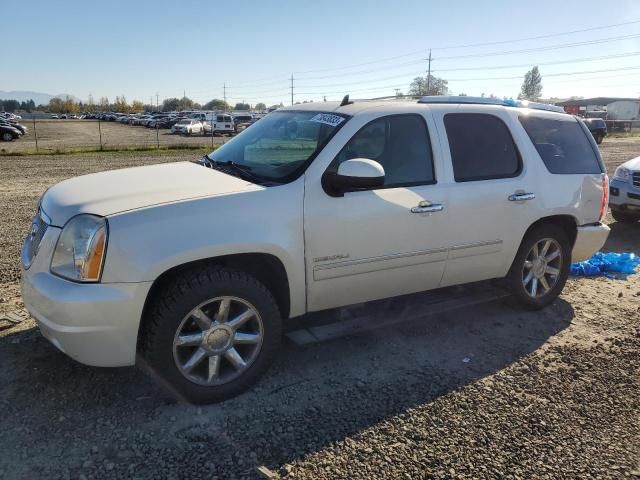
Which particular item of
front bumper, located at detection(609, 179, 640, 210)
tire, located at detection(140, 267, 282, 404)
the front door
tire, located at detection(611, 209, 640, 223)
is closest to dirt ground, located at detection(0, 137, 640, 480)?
tire, located at detection(140, 267, 282, 404)

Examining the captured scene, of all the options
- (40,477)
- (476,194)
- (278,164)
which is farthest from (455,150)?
(40,477)

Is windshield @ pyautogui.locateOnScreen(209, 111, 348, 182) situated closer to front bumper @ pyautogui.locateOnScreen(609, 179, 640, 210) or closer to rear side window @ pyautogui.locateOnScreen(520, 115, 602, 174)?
rear side window @ pyautogui.locateOnScreen(520, 115, 602, 174)

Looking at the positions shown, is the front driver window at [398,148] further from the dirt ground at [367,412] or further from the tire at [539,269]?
the tire at [539,269]

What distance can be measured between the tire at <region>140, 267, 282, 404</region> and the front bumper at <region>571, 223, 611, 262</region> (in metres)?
3.14

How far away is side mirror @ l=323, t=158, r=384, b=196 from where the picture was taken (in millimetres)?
3268

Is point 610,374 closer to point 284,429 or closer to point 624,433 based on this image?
point 624,433

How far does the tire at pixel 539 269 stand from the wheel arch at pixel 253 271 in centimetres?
226

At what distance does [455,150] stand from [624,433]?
2.21 metres

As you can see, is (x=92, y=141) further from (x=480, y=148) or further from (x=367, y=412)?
(x=367, y=412)

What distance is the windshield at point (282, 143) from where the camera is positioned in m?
3.56

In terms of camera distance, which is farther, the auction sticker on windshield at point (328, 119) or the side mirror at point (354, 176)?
the auction sticker on windshield at point (328, 119)

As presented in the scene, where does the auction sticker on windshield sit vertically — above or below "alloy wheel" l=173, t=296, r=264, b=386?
above

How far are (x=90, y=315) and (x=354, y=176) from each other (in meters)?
1.73

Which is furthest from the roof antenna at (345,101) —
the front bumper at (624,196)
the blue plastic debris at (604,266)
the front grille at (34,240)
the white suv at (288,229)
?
the front bumper at (624,196)
